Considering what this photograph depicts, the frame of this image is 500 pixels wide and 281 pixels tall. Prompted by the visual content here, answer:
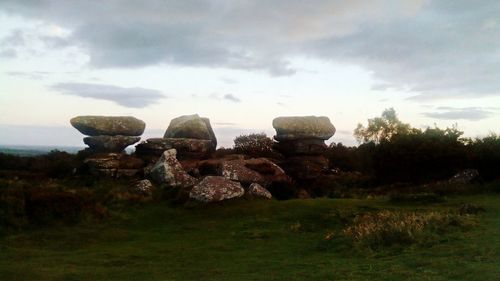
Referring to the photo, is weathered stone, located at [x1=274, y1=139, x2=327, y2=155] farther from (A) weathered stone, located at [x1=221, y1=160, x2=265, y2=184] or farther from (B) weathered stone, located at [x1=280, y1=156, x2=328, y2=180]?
(A) weathered stone, located at [x1=221, y1=160, x2=265, y2=184]

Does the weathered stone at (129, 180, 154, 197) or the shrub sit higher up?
the weathered stone at (129, 180, 154, 197)

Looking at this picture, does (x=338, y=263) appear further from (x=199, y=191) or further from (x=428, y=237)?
(x=199, y=191)

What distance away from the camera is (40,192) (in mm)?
26641

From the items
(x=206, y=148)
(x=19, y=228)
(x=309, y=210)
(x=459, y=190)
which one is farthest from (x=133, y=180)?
(x=459, y=190)

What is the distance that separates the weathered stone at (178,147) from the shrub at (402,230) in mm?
21761

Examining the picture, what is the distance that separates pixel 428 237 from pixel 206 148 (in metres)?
27.1

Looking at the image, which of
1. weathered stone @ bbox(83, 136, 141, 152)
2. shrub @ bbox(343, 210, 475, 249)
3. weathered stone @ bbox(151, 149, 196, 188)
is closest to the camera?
shrub @ bbox(343, 210, 475, 249)

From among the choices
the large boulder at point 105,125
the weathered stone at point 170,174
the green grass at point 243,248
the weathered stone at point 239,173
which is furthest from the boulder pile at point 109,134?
the green grass at point 243,248

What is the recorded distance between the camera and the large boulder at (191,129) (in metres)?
43.4

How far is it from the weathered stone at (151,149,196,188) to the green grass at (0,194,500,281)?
370 cm

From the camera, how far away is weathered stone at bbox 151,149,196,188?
32.8 metres

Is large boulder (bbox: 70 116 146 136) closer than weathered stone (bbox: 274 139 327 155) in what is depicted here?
Yes

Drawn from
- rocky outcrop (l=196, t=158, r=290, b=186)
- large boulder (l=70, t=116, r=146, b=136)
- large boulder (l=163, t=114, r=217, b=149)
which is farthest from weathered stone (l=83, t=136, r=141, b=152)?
rocky outcrop (l=196, t=158, r=290, b=186)

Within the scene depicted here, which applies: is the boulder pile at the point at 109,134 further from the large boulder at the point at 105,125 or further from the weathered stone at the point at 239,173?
the weathered stone at the point at 239,173
